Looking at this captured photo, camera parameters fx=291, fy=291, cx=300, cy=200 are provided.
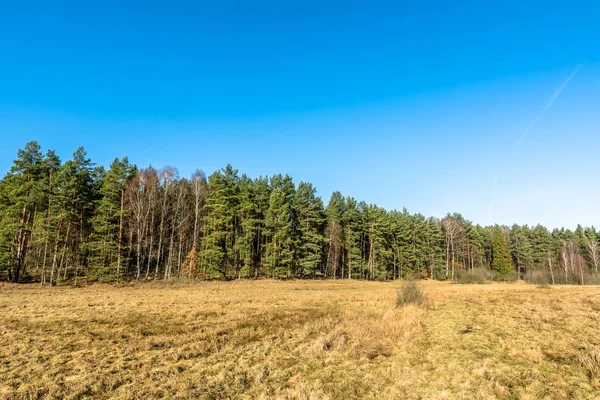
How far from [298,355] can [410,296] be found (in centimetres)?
1143

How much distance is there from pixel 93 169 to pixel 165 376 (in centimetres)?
3953

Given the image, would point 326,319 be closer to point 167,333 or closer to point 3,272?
point 167,333

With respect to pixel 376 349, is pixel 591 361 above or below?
above

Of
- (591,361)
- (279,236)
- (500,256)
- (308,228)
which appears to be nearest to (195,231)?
(279,236)

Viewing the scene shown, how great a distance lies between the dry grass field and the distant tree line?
73.0ft

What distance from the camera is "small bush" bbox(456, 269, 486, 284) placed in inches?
1806

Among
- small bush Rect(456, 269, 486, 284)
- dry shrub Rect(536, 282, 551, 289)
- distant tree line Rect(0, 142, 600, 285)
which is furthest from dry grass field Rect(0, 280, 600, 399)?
small bush Rect(456, 269, 486, 284)

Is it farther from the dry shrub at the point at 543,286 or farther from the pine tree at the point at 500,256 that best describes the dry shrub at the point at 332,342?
the pine tree at the point at 500,256

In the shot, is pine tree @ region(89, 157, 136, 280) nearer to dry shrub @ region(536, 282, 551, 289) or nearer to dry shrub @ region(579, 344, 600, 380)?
dry shrub @ region(579, 344, 600, 380)

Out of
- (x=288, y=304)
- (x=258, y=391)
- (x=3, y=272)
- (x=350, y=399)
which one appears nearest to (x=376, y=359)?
(x=350, y=399)

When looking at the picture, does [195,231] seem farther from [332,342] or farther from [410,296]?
[332,342]

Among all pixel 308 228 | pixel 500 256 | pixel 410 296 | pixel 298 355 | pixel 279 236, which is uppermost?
pixel 308 228

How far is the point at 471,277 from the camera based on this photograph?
1826 inches

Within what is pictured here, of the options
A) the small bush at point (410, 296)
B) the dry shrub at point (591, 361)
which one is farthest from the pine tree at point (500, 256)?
the dry shrub at point (591, 361)
